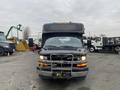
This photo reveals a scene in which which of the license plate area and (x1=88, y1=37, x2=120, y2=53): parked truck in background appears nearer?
the license plate area

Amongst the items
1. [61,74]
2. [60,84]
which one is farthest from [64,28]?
[61,74]

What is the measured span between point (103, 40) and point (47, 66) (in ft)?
90.3

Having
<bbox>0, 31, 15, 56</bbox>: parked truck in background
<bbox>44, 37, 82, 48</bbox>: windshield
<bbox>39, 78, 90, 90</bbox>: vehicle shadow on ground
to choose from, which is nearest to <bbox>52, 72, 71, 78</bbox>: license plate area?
<bbox>39, 78, 90, 90</bbox>: vehicle shadow on ground

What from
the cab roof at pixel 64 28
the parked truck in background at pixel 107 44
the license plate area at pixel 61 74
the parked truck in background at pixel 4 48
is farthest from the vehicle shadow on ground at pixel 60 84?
the parked truck in background at pixel 107 44

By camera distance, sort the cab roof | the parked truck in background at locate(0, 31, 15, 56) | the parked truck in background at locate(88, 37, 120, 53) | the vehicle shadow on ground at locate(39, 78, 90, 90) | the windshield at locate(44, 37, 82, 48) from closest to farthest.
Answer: the vehicle shadow on ground at locate(39, 78, 90, 90) → the windshield at locate(44, 37, 82, 48) → the cab roof → the parked truck in background at locate(0, 31, 15, 56) → the parked truck in background at locate(88, 37, 120, 53)

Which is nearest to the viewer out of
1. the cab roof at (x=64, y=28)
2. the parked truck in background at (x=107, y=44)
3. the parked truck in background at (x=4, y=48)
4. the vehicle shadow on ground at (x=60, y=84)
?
the vehicle shadow on ground at (x=60, y=84)

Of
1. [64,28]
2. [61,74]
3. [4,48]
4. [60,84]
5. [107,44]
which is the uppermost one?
[64,28]

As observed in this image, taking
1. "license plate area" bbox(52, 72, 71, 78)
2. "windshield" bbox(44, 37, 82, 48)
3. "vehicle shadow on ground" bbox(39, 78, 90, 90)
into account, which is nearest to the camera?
"license plate area" bbox(52, 72, 71, 78)

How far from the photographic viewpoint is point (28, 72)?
13.1 m

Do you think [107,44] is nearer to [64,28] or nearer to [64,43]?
[64,28]

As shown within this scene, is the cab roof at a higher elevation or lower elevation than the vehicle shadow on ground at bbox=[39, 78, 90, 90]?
higher

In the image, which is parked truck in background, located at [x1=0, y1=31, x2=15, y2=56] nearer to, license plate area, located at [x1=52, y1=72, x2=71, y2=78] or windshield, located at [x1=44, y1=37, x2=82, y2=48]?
windshield, located at [x1=44, y1=37, x2=82, y2=48]

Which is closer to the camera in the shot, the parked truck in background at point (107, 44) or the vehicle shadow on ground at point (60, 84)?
the vehicle shadow on ground at point (60, 84)

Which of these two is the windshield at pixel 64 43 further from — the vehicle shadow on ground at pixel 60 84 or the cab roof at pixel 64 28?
the cab roof at pixel 64 28
